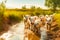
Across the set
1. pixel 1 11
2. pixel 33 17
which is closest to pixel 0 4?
pixel 1 11

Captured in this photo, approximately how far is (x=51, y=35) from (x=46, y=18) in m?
0.23

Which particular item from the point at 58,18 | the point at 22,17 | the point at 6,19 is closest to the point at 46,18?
the point at 58,18

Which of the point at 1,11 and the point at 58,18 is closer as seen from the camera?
the point at 58,18

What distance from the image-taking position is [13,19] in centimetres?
243

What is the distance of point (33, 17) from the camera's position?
2381 millimetres

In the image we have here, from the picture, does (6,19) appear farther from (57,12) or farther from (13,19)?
(57,12)

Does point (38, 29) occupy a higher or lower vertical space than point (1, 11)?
lower

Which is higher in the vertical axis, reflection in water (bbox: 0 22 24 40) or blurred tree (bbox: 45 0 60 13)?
blurred tree (bbox: 45 0 60 13)

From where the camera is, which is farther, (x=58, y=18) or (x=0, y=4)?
(x=0, y=4)

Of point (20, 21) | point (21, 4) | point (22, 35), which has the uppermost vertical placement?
point (21, 4)

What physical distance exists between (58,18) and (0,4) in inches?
31.2

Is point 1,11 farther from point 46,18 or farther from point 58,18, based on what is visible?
point 58,18

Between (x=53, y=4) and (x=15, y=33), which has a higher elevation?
(x=53, y=4)

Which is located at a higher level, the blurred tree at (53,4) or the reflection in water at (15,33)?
the blurred tree at (53,4)
